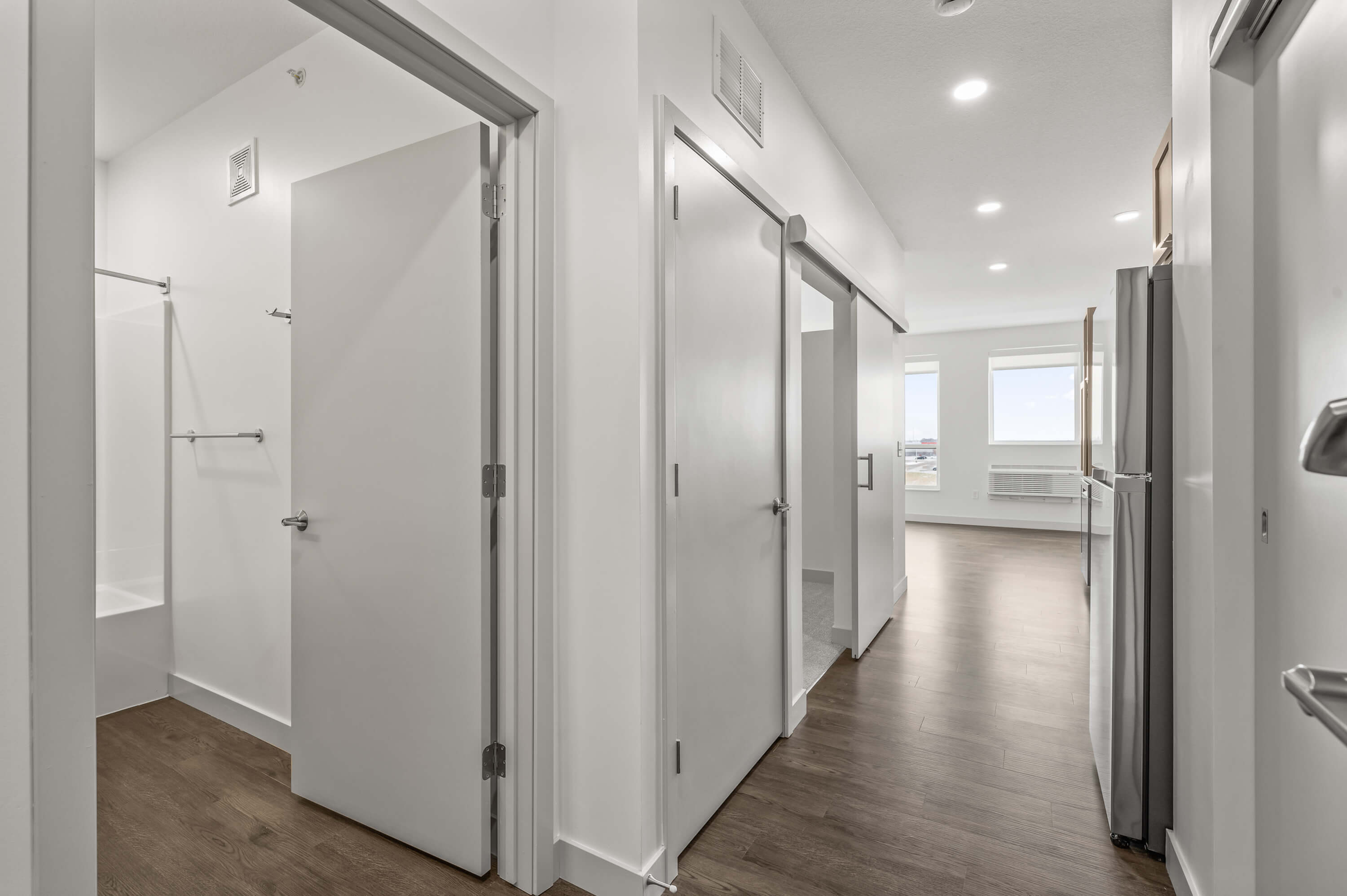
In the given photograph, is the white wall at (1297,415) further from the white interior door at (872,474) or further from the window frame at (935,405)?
the window frame at (935,405)

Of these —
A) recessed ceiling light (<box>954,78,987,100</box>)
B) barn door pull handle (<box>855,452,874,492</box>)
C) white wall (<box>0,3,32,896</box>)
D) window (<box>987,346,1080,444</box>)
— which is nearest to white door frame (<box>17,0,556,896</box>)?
white wall (<box>0,3,32,896</box>)

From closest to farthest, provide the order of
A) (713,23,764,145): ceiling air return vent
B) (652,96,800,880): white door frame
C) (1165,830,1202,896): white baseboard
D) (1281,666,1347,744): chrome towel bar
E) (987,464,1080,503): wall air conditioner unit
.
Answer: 1. (1281,666,1347,744): chrome towel bar
2. (1165,830,1202,896): white baseboard
3. (652,96,800,880): white door frame
4. (713,23,764,145): ceiling air return vent
5. (987,464,1080,503): wall air conditioner unit

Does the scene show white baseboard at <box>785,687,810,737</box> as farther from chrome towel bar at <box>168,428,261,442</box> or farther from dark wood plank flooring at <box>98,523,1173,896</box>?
chrome towel bar at <box>168,428,261,442</box>

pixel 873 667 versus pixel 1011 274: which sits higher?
pixel 1011 274

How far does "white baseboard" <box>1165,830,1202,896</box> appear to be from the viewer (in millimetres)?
1492

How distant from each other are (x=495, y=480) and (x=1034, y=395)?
832cm

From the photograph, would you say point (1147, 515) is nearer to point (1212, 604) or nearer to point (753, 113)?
point (1212, 604)

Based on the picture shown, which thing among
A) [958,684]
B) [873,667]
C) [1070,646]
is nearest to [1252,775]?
[958,684]

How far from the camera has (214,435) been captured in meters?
2.52

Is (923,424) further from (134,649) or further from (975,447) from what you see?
(134,649)

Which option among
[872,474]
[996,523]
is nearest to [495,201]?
[872,474]

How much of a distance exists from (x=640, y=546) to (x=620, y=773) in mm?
600

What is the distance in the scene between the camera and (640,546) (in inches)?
62.6

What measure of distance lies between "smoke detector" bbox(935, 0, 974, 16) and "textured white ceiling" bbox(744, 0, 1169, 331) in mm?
42
